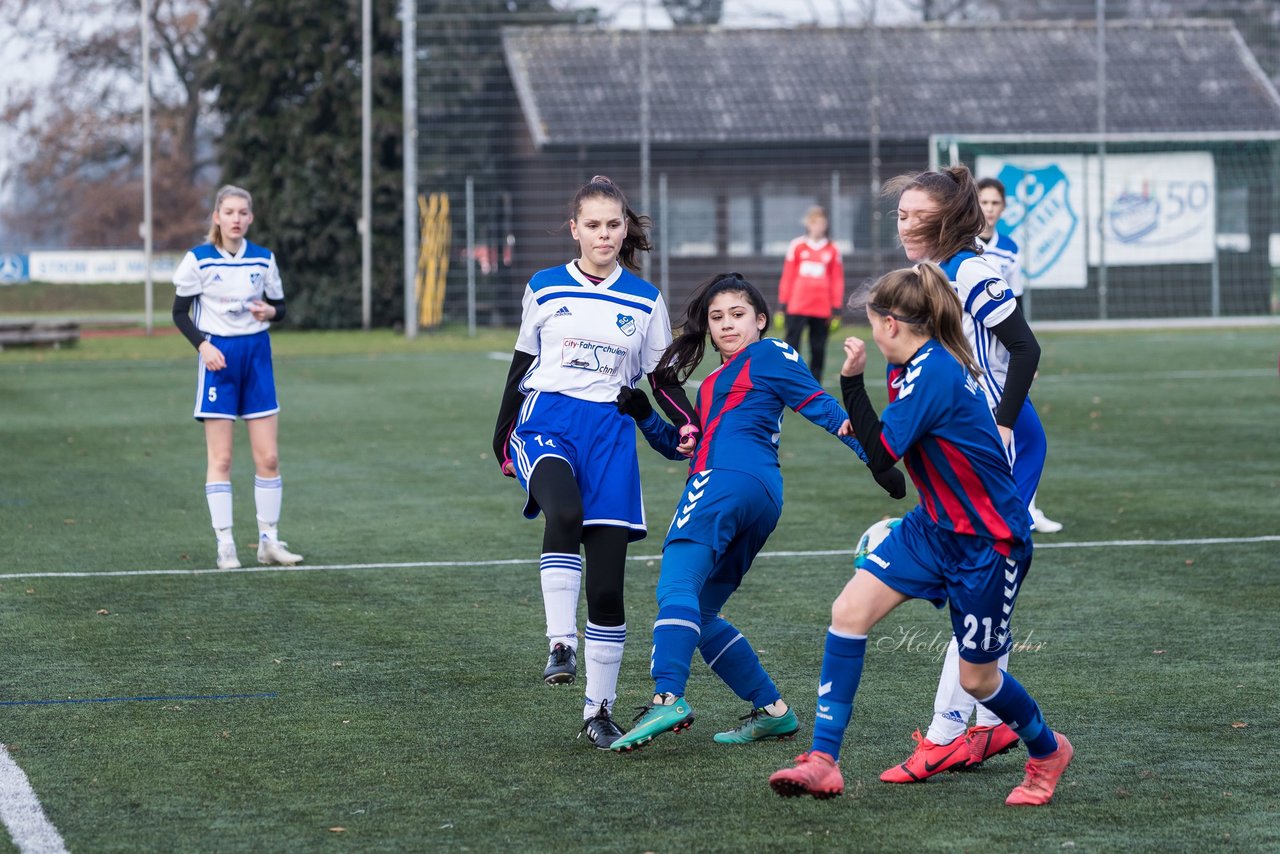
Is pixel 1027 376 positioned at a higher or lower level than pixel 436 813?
higher

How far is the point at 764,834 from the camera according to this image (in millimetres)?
4602

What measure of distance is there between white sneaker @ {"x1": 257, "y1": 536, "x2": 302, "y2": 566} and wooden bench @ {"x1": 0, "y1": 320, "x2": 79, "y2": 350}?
872 inches

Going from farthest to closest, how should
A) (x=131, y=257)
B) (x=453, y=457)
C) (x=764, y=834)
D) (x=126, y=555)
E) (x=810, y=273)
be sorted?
1. (x=131, y=257)
2. (x=810, y=273)
3. (x=453, y=457)
4. (x=126, y=555)
5. (x=764, y=834)

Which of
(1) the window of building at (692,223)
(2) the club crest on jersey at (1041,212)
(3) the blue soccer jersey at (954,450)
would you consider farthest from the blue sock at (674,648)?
(1) the window of building at (692,223)

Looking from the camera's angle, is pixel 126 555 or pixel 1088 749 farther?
pixel 126 555

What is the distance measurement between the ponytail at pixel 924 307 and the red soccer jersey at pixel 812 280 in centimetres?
1541

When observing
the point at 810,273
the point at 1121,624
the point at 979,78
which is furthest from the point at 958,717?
the point at 979,78

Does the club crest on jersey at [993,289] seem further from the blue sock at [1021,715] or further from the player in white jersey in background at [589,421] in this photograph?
the blue sock at [1021,715]

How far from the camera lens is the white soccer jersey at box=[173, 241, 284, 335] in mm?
9156

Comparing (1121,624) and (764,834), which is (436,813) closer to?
(764,834)

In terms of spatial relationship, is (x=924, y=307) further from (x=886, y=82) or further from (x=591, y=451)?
(x=886, y=82)

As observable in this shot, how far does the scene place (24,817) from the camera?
4.76m

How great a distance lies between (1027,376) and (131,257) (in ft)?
186

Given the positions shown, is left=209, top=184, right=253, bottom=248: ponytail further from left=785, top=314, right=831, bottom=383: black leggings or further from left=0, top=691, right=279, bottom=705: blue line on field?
left=785, top=314, right=831, bottom=383: black leggings
